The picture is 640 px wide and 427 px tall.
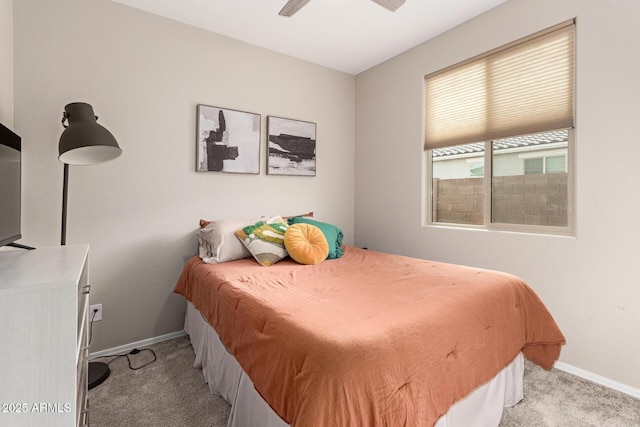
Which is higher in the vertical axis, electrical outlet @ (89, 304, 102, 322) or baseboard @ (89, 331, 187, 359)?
electrical outlet @ (89, 304, 102, 322)

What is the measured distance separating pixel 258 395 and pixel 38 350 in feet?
2.64

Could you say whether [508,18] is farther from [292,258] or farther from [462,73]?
[292,258]

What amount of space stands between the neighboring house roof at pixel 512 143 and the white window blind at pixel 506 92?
10 cm

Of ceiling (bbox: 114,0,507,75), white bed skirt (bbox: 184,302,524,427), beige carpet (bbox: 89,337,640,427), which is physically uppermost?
ceiling (bbox: 114,0,507,75)

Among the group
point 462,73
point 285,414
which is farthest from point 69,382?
point 462,73

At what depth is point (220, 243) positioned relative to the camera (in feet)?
7.77

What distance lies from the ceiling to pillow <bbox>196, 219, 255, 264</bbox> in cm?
165

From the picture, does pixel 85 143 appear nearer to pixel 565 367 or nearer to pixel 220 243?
pixel 220 243

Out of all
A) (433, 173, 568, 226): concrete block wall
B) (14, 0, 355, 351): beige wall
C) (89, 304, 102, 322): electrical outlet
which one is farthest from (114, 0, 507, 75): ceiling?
(89, 304, 102, 322): electrical outlet

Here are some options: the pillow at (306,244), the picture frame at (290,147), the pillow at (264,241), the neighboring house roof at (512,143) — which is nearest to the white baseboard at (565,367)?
the pillow at (264,241)

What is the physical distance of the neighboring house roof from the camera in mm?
2232

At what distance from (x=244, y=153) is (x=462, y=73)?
2029 millimetres

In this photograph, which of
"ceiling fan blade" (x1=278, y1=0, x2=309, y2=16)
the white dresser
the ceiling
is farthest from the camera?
the ceiling

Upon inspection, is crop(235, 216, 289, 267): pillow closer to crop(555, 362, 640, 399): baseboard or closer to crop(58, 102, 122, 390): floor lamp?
crop(58, 102, 122, 390): floor lamp
